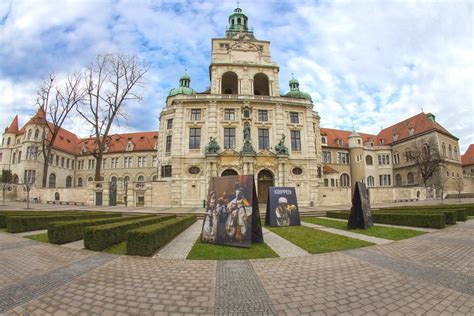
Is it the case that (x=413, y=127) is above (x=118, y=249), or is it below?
above

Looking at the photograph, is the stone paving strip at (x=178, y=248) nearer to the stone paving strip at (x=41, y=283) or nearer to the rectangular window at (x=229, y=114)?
the stone paving strip at (x=41, y=283)

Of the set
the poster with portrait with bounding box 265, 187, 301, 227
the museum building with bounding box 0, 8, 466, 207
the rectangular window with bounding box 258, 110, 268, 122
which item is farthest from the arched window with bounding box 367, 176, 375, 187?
the poster with portrait with bounding box 265, 187, 301, 227

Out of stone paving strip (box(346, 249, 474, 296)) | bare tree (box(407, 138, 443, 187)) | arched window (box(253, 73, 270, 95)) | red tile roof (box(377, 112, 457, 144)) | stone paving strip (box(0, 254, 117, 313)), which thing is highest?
arched window (box(253, 73, 270, 95))

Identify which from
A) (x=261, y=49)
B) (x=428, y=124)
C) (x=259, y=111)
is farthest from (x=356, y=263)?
(x=428, y=124)

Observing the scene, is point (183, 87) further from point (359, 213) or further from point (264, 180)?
point (359, 213)

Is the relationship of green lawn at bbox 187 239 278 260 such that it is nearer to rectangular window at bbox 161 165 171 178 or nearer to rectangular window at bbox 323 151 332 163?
rectangular window at bbox 161 165 171 178

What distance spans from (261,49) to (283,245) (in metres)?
36.4

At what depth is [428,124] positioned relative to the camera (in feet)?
157

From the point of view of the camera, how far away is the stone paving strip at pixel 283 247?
24.5ft

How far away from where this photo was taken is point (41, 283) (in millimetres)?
5004

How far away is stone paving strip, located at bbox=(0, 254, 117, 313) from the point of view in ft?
13.9

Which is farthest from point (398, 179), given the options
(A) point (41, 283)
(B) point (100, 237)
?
(A) point (41, 283)

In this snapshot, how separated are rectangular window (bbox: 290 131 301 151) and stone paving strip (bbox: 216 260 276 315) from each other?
2947 cm

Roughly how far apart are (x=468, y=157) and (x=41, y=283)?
85.1 metres
